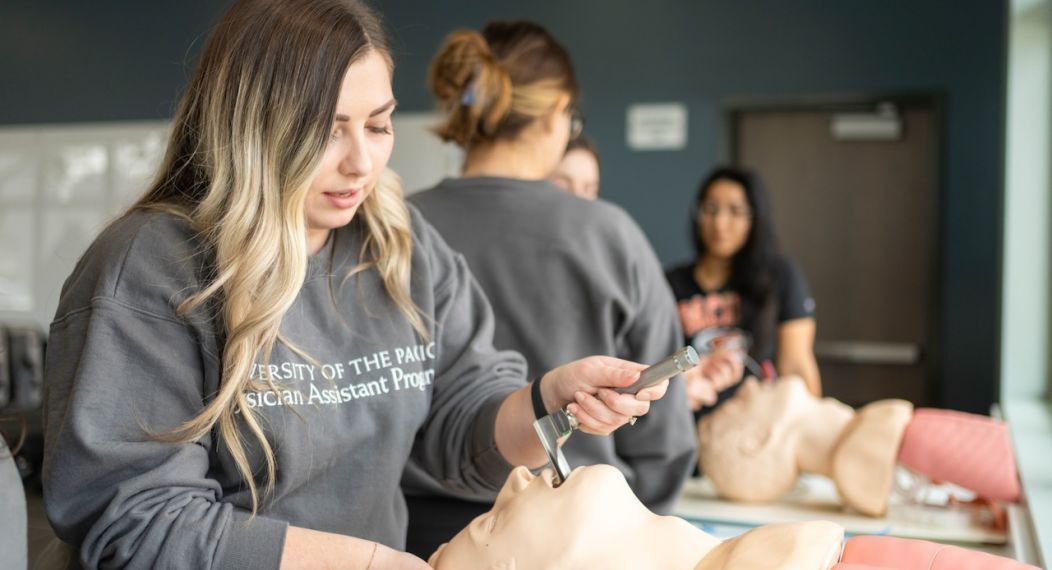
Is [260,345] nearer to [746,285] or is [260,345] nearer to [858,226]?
[746,285]

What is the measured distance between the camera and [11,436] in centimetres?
100

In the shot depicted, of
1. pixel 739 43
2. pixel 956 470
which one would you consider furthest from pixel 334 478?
pixel 739 43

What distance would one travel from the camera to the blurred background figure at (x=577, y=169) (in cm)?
252

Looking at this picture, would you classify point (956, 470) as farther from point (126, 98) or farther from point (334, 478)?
point (126, 98)

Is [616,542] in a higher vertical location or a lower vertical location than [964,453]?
higher

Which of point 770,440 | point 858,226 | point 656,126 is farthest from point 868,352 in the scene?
point 770,440

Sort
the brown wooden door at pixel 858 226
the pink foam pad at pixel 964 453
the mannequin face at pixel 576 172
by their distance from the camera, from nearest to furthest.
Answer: the pink foam pad at pixel 964 453 → the mannequin face at pixel 576 172 → the brown wooden door at pixel 858 226

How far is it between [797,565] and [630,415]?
27cm

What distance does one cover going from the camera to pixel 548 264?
5.59 feet

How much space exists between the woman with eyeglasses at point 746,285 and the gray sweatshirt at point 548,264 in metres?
1.11

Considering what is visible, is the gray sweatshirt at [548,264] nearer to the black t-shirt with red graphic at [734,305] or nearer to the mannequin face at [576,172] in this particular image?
the mannequin face at [576,172]

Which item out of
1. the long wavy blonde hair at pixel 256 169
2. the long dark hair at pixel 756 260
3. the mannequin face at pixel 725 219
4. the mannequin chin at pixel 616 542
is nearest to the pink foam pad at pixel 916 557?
the mannequin chin at pixel 616 542

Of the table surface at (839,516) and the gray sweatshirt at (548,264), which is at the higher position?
the gray sweatshirt at (548,264)

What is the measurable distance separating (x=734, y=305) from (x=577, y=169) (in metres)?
0.70
